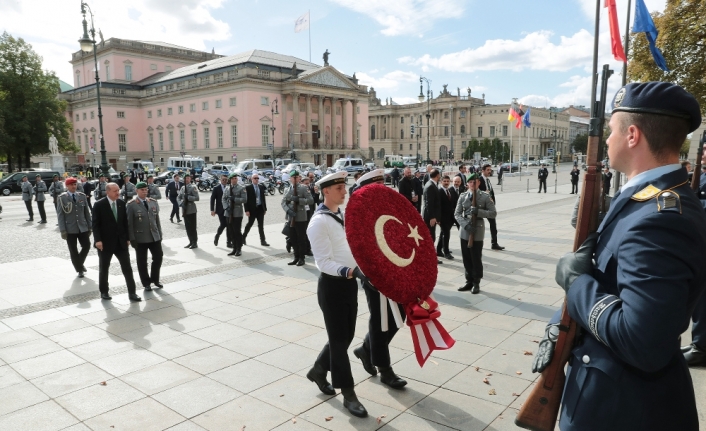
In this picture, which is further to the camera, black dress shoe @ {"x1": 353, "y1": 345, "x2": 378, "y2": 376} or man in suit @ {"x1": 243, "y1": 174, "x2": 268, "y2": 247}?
man in suit @ {"x1": 243, "y1": 174, "x2": 268, "y2": 247}

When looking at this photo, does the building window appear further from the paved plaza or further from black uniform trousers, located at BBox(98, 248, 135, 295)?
black uniform trousers, located at BBox(98, 248, 135, 295)

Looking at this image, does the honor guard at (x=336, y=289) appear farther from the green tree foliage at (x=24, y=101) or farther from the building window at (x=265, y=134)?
the building window at (x=265, y=134)

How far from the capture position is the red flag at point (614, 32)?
1382cm

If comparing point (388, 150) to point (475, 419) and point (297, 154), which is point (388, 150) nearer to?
point (297, 154)

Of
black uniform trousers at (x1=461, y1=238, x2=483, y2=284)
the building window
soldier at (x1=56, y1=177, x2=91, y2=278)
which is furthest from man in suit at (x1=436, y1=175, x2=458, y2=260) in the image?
the building window

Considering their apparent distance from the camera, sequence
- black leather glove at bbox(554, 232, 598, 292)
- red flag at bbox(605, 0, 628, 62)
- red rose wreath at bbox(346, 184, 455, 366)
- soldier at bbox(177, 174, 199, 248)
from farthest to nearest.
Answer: red flag at bbox(605, 0, 628, 62) → soldier at bbox(177, 174, 199, 248) → red rose wreath at bbox(346, 184, 455, 366) → black leather glove at bbox(554, 232, 598, 292)

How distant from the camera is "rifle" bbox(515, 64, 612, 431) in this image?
1.90m

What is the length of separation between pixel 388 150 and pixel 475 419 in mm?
120874

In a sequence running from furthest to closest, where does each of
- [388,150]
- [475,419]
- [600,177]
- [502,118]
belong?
1. [388,150]
2. [502,118]
3. [475,419]
4. [600,177]

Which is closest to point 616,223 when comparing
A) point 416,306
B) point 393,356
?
point 416,306

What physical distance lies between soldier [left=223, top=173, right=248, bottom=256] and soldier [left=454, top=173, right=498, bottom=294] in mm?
5649

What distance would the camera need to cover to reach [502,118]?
106 m

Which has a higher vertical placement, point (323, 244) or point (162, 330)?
point (323, 244)

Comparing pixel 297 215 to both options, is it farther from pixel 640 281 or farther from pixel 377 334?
pixel 640 281
